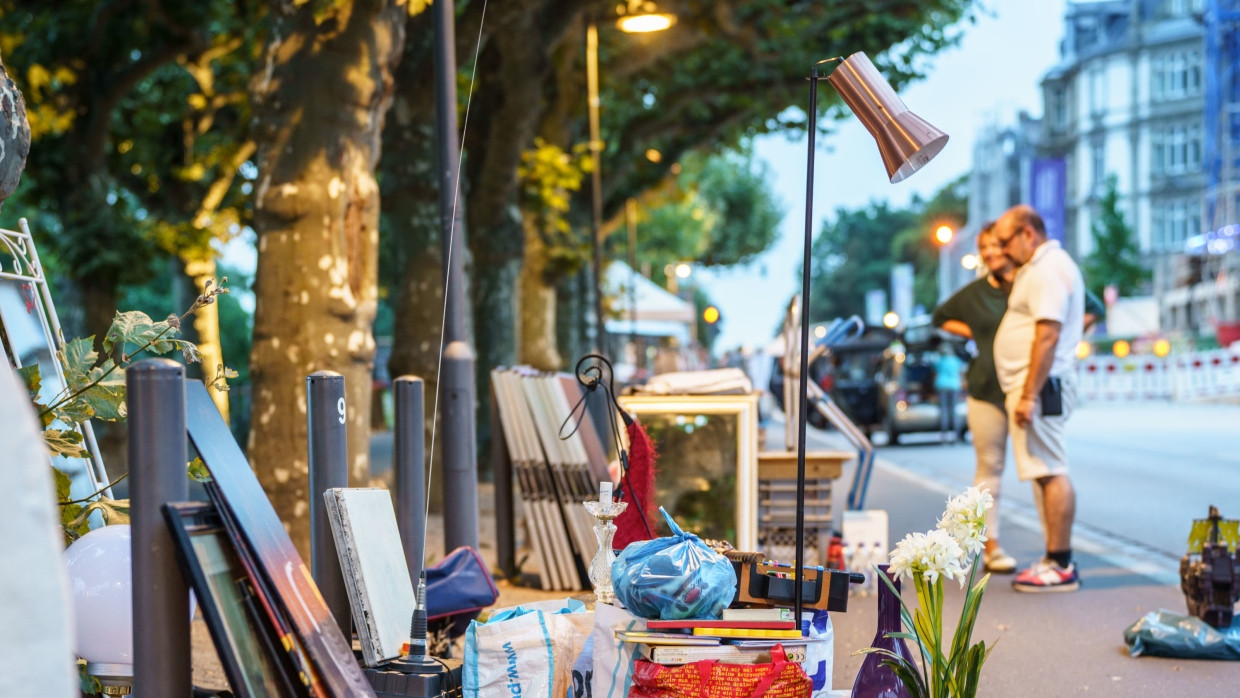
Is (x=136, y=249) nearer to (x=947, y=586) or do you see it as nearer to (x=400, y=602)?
(x=947, y=586)

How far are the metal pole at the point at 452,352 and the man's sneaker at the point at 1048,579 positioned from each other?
3.17 meters

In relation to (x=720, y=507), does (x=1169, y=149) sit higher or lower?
higher

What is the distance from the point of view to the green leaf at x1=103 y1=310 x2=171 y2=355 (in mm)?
4047

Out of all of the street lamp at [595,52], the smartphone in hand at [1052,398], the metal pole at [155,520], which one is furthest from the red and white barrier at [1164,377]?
the metal pole at [155,520]

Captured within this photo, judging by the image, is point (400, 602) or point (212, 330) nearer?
point (400, 602)

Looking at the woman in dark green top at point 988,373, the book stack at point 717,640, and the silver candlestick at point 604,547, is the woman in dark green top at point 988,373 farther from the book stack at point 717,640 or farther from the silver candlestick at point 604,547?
the book stack at point 717,640

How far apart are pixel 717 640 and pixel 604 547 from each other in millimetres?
846

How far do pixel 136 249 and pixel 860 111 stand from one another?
1446 centimetres

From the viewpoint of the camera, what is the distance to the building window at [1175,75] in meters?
80.2

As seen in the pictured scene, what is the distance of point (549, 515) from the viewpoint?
7457mm

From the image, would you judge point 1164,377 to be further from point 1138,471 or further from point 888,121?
point 888,121

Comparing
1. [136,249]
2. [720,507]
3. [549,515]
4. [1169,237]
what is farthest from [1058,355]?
[1169,237]

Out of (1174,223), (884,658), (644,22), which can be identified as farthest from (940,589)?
(1174,223)

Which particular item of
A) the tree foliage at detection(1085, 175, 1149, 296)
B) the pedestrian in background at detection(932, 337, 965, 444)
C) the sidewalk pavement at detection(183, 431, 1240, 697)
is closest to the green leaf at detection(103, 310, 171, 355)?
the sidewalk pavement at detection(183, 431, 1240, 697)
